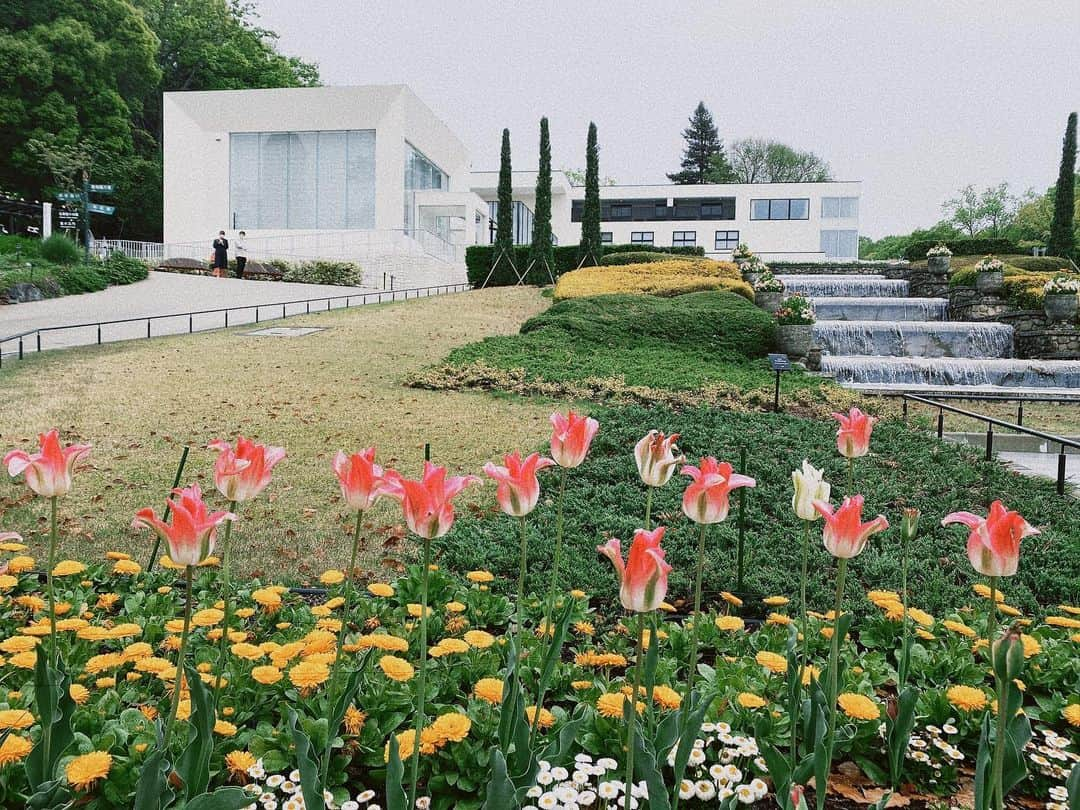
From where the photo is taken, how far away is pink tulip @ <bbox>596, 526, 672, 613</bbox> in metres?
1.26

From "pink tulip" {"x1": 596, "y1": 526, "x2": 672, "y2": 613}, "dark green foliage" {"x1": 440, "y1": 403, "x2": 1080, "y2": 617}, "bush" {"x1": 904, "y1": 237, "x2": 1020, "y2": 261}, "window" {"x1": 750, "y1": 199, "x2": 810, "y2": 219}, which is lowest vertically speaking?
"dark green foliage" {"x1": 440, "y1": 403, "x2": 1080, "y2": 617}

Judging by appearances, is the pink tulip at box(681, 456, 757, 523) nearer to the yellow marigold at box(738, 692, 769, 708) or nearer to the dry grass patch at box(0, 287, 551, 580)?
the yellow marigold at box(738, 692, 769, 708)

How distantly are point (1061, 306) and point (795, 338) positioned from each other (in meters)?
5.87

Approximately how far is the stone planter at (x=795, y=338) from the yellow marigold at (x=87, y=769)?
1221 centimetres

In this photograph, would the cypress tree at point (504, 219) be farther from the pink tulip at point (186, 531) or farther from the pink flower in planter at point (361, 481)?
the pink tulip at point (186, 531)

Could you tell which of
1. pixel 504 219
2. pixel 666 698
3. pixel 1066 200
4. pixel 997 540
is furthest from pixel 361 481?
pixel 1066 200

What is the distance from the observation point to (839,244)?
4594cm

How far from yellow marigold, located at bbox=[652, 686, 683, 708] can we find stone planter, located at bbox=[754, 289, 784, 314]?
15.7 m

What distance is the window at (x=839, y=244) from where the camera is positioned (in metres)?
45.8

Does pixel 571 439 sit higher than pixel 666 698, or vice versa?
pixel 571 439

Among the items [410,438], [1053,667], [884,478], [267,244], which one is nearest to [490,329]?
[410,438]

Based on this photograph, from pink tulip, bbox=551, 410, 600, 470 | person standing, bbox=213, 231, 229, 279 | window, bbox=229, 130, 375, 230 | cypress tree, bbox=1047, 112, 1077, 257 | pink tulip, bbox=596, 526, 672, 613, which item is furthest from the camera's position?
window, bbox=229, 130, 375, 230

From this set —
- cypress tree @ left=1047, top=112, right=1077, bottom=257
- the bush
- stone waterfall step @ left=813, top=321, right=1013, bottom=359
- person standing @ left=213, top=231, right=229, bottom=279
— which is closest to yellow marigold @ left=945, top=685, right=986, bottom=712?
stone waterfall step @ left=813, top=321, right=1013, bottom=359

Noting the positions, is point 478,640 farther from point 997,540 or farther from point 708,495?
point 997,540
